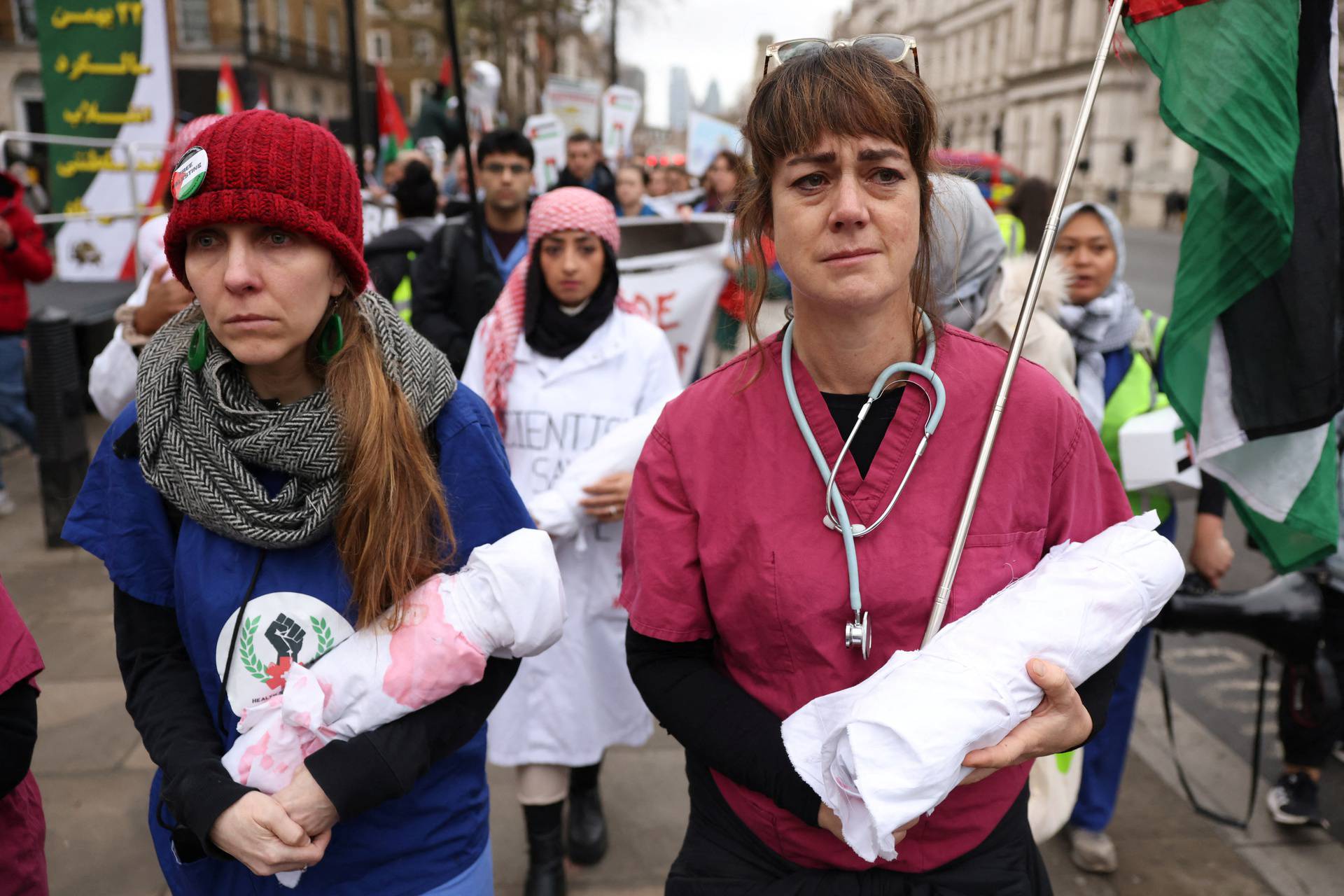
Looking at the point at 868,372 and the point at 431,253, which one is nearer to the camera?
the point at 868,372

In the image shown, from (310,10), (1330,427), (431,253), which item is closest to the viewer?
(1330,427)

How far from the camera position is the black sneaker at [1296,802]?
3.58 metres

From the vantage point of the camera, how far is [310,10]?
5266cm

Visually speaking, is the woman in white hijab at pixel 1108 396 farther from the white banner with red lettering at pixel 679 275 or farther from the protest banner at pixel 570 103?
the protest banner at pixel 570 103

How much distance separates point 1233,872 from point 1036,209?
2542mm

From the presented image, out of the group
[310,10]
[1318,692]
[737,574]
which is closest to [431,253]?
[737,574]

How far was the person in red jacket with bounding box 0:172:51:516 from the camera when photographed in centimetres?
661

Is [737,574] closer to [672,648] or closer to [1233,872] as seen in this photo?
[672,648]

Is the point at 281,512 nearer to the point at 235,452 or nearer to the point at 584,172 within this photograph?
the point at 235,452

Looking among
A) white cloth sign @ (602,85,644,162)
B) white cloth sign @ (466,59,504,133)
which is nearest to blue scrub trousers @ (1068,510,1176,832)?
white cloth sign @ (466,59,504,133)

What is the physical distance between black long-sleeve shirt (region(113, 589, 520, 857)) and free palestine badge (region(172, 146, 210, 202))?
2.22ft

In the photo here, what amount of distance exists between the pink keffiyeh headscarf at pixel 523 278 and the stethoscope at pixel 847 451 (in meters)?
1.75

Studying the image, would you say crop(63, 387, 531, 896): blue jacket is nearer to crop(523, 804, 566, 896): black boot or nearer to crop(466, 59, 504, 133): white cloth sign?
crop(523, 804, 566, 896): black boot

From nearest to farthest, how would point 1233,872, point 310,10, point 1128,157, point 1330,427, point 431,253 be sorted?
point 1330,427, point 1233,872, point 431,253, point 1128,157, point 310,10
